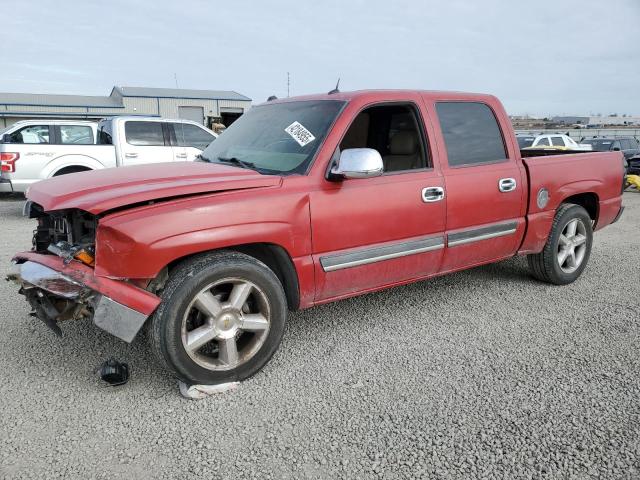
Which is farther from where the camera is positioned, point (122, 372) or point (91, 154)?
point (91, 154)

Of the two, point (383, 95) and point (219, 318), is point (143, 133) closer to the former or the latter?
point (383, 95)

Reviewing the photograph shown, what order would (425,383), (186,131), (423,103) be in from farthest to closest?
(186,131), (423,103), (425,383)

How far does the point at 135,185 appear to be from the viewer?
2.91m

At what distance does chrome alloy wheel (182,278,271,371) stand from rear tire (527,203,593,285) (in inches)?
118

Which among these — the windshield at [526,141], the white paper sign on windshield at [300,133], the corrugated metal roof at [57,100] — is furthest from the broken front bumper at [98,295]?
the corrugated metal roof at [57,100]

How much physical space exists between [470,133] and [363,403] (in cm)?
241

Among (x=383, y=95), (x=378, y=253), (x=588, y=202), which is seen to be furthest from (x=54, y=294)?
(x=588, y=202)

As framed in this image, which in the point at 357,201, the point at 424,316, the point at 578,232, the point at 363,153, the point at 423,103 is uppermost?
the point at 423,103

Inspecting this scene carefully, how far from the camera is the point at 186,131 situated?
10.6 metres

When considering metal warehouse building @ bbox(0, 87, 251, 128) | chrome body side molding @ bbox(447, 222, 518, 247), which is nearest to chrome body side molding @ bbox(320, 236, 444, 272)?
chrome body side molding @ bbox(447, 222, 518, 247)

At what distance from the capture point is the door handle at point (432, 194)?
3649 mm

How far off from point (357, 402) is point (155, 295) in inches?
50.6

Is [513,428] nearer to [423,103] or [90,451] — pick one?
[90,451]

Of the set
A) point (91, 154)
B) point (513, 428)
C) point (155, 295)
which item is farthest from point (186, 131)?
point (513, 428)
